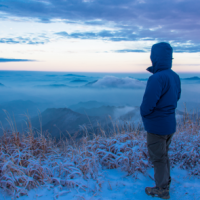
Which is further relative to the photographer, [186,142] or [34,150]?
[186,142]

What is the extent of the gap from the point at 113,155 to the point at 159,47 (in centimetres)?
259

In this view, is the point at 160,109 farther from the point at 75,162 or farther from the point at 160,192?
the point at 75,162

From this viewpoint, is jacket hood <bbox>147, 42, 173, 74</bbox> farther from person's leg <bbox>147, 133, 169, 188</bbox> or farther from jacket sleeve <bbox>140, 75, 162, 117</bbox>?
person's leg <bbox>147, 133, 169, 188</bbox>

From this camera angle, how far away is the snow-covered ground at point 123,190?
271 cm

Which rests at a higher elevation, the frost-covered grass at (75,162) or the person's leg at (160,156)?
the person's leg at (160,156)

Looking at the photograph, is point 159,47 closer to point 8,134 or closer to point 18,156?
point 18,156

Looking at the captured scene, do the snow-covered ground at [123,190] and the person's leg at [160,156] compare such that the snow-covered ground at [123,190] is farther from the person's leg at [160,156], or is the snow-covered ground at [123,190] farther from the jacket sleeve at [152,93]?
the jacket sleeve at [152,93]

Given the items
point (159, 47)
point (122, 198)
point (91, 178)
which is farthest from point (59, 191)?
point (159, 47)

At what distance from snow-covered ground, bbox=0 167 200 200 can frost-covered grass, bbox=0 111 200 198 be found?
0.06 meters

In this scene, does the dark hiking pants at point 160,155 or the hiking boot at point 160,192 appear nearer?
the dark hiking pants at point 160,155

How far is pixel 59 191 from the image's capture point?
2.80 metres

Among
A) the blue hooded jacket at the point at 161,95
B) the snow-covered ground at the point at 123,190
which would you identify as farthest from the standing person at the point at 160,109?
the snow-covered ground at the point at 123,190

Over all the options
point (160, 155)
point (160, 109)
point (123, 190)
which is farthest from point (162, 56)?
A: point (123, 190)

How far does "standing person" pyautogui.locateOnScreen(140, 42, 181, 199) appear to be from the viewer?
2.33m
